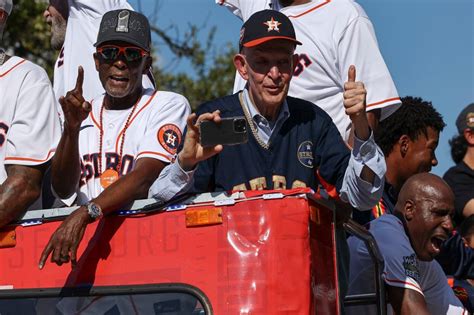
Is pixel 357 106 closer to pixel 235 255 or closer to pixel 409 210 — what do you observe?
pixel 235 255

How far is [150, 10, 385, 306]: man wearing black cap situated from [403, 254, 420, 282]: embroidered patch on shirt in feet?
2.79

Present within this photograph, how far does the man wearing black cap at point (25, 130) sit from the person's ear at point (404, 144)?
225cm

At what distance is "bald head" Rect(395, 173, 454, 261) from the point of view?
19.6 ft

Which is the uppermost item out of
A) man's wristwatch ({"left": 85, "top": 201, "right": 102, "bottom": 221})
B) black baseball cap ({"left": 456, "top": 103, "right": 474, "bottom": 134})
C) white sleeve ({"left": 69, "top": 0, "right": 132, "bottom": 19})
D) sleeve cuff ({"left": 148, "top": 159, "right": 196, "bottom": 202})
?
white sleeve ({"left": 69, "top": 0, "right": 132, "bottom": 19})

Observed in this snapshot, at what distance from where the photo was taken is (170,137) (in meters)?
5.36

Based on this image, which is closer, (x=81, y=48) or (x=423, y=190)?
(x=423, y=190)

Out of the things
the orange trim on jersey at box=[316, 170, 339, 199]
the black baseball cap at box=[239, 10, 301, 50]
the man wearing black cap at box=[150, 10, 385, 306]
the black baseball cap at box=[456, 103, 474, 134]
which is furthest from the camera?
the black baseball cap at box=[456, 103, 474, 134]

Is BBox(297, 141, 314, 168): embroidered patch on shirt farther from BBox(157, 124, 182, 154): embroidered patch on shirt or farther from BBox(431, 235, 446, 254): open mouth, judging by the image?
BBox(431, 235, 446, 254): open mouth

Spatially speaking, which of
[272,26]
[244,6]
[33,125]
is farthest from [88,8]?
[272,26]

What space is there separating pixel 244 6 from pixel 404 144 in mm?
1219

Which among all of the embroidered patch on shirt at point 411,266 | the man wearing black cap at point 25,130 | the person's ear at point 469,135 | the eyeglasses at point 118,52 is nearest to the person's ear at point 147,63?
the eyeglasses at point 118,52

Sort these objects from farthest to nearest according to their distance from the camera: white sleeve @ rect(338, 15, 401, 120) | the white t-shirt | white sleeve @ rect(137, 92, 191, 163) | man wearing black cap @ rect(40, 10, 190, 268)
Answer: white sleeve @ rect(338, 15, 401, 120) < white sleeve @ rect(137, 92, 191, 163) < man wearing black cap @ rect(40, 10, 190, 268) < the white t-shirt

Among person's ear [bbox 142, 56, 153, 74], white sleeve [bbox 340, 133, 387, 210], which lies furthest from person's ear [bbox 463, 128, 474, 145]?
white sleeve [bbox 340, 133, 387, 210]

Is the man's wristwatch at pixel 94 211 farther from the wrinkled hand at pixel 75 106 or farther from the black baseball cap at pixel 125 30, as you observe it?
the black baseball cap at pixel 125 30
